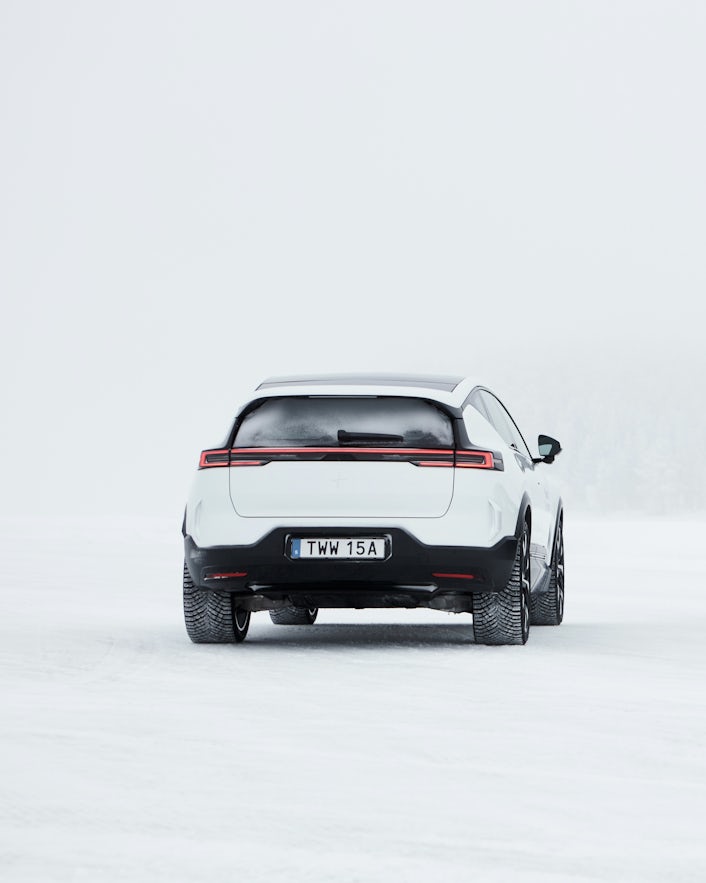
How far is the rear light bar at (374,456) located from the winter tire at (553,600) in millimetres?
2692

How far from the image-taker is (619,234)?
5989 inches

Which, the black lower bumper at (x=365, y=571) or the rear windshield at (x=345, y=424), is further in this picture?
the rear windshield at (x=345, y=424)

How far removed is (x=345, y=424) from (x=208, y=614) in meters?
1.43

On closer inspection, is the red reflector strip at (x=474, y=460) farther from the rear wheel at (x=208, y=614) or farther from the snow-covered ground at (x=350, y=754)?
the rear wheel at (x=208, y=614)

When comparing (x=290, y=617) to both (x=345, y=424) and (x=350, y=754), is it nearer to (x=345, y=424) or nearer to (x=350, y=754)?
(x=345, y=424)

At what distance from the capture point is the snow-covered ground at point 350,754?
445cm

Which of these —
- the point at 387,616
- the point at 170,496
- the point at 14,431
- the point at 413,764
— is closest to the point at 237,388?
the point at 14,431

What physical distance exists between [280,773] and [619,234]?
492 feet

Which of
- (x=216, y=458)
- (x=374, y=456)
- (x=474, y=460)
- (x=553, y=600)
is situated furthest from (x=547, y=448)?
(x=216, y=458)

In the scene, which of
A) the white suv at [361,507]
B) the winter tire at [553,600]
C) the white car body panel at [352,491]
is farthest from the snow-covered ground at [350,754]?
the white car body panel at [352,491]

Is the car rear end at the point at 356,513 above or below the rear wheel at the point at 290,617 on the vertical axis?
above

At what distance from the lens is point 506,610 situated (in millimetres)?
9797

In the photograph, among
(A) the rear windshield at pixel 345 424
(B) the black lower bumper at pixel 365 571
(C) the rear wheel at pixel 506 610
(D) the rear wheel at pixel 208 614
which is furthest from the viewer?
(D) the rear wheel at pixel 208 614

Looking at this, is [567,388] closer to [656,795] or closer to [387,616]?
[387,616]
